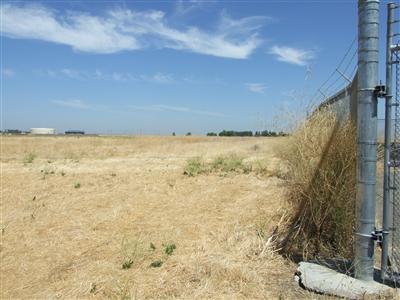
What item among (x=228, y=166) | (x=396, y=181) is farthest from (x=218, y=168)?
(x=396, y=181)

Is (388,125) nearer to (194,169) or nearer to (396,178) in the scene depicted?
(396,178)

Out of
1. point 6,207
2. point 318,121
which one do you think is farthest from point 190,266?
point 6,207

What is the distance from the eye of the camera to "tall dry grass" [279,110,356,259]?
5246mm

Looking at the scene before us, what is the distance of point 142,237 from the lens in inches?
285

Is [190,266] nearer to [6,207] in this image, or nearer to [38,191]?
[6,207]

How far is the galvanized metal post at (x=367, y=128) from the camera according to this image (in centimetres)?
439

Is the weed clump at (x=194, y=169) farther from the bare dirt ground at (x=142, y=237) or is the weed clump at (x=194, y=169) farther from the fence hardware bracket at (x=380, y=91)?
the fence hardware bracket at (x=380, y=91)

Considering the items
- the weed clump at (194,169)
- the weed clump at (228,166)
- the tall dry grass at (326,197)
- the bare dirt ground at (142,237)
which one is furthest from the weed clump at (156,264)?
the weed clump at (228,166)

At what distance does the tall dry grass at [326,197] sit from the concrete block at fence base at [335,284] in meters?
0.68

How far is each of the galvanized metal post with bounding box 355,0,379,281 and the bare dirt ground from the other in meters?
0.70

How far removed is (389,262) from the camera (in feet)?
15.7

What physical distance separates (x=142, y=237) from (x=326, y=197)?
3177 mm

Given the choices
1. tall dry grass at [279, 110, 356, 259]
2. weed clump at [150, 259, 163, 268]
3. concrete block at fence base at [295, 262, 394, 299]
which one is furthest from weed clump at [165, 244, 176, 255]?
concrete block at fence base at [295, 262, 394, 299]

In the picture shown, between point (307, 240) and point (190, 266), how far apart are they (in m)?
1.47
